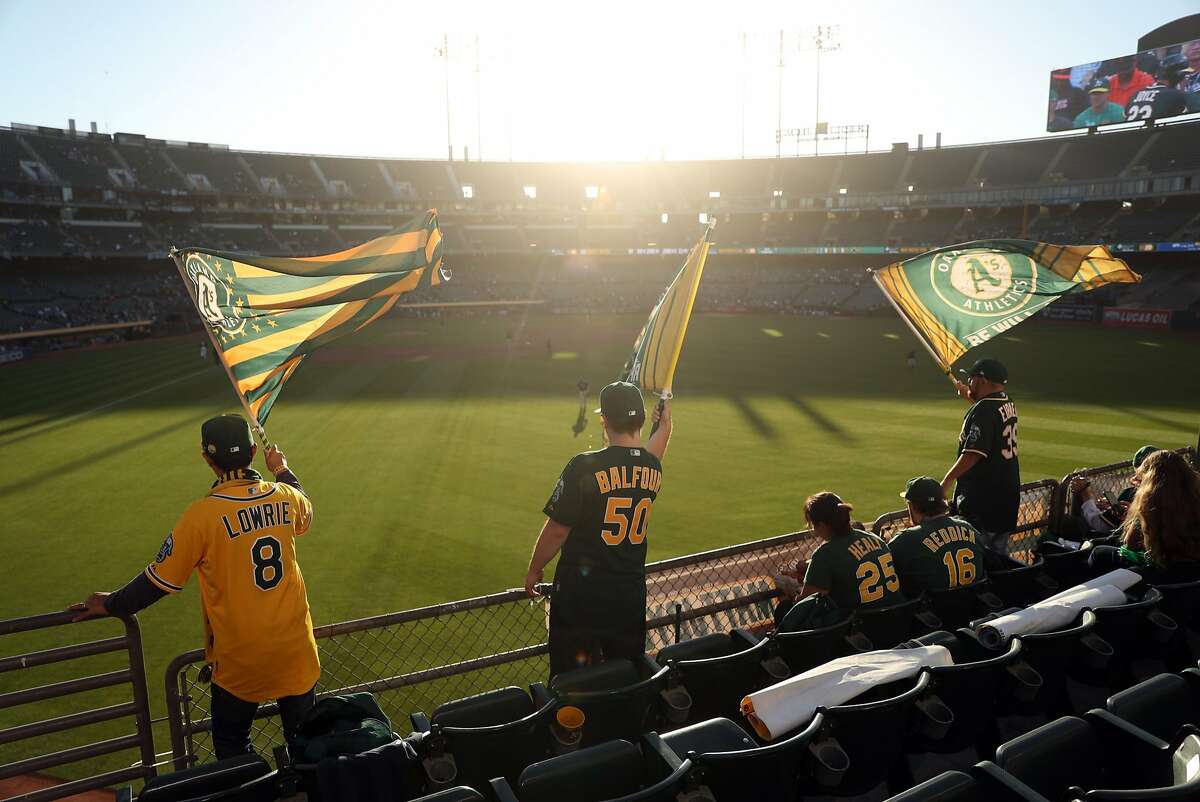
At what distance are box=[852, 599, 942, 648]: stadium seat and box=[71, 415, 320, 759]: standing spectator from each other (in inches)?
133

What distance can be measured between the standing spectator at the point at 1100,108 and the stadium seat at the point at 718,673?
65512 mm

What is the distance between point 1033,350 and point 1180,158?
1250 inches

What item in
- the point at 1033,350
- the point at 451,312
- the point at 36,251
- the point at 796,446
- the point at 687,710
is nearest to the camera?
the point at 687,710

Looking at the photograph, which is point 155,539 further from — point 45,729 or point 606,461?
point 606,461

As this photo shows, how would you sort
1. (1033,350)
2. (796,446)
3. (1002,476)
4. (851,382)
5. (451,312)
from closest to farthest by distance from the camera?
1. (1002,476)
2. (796,446)
3. (851,382)
4. (1033,350)
5. (451,312)

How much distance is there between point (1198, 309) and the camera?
43750mm

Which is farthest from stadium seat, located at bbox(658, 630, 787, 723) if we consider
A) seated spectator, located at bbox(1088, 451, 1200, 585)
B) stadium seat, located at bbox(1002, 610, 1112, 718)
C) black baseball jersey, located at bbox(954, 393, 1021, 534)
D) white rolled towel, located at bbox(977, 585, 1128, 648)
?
black baseball jersey, located at bbox(954, 393, 1021, 534)

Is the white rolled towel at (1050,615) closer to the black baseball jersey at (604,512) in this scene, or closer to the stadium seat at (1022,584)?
the stadium seat at (1022,584)

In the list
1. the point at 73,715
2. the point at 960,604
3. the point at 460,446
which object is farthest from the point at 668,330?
the point at 460,446

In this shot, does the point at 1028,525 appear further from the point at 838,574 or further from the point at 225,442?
the point at 225,442

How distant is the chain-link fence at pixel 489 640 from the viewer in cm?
583

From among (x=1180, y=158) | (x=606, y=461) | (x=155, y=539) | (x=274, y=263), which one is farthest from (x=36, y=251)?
(x=1180, y=158)

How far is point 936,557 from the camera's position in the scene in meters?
5.18

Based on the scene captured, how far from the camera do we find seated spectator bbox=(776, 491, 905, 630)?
4742 millimetres
